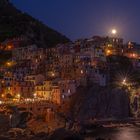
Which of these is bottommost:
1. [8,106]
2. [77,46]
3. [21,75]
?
[8,106]

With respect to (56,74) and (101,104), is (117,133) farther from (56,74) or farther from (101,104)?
(56,74)

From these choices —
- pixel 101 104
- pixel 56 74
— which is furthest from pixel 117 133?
pixel 56 74

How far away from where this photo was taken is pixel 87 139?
63.3 m

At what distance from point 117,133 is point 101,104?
12249mm

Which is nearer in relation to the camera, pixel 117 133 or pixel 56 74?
pixel 117 133

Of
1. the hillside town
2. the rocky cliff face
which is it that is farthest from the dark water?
the hillside town

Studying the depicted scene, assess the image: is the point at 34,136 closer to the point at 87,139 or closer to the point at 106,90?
the point at 87,139

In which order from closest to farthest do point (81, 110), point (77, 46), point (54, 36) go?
point (81, 110), point (77, 46), point (54, 36)

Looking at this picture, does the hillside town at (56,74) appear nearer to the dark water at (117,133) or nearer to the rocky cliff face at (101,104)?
the rocky cliff face at (101,104)

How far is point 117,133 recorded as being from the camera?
2776 inches

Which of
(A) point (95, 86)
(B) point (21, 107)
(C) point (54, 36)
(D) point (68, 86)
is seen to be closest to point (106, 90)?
(A) point (95, 86)

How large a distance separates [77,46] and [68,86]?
23.5 meters

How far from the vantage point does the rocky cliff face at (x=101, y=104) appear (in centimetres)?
8044

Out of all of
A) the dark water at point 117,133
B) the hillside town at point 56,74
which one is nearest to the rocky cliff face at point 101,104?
the hillside town at point 56,74
